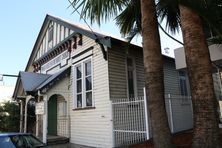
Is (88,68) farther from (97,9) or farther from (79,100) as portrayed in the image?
(97,9)

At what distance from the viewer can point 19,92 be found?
14.9 metres

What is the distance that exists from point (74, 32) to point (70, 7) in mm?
6093

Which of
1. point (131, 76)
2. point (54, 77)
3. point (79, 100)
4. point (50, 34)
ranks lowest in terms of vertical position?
point (79, 100)

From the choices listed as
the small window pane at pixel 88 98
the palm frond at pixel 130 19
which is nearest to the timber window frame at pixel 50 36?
the small window pane at pixel 88 98

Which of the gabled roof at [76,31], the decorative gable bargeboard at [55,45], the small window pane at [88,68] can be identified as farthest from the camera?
the decorative gable bargeboard at [55,45]

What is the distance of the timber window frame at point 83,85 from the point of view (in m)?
11.1

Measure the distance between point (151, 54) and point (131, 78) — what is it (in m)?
5.01

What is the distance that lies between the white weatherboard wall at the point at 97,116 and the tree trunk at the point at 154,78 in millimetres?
3816

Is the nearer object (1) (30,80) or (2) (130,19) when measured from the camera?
(2) (130,19)

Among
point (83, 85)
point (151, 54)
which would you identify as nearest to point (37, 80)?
point (83, 85)

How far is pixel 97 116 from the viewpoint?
1023 centimetres

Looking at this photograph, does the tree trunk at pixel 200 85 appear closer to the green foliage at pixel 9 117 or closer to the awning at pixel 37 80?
the awning at pixel 37 80

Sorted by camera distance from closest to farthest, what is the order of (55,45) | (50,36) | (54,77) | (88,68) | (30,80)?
(88,68)
(54,77)
(30,80)
(55,45)
(50,36)

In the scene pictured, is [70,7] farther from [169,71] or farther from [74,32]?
[169,71]
